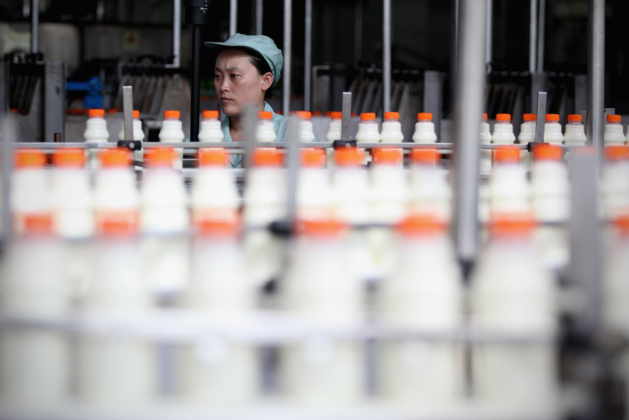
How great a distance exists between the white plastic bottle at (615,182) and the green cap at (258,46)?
5.48 ft

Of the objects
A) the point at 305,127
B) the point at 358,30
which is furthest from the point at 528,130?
the point at 358,30

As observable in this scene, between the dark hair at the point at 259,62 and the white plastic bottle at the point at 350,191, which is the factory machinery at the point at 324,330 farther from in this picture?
the dark hair at the point at 259,62

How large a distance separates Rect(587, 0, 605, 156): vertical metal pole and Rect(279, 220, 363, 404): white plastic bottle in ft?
3.30

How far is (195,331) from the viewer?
0.81 meters

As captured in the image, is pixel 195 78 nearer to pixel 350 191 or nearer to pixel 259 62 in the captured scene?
pixel 259 62

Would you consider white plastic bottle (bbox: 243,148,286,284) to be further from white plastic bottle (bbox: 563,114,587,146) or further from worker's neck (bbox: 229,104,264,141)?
worker's neck (bbox: 229,104,264,141)

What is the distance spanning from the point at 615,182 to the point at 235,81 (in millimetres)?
1747

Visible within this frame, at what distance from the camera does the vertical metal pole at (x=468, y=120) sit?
1.11 metres

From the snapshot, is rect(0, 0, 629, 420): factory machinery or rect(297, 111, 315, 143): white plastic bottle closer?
rect(0, 0, 629, 420): factory machinery

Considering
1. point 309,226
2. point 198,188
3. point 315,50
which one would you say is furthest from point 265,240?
point 315,50

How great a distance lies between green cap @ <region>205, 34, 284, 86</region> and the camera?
2797mm

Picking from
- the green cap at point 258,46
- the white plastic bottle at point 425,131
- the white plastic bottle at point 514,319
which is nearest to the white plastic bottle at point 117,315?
the white plastic bottle at point 514,319

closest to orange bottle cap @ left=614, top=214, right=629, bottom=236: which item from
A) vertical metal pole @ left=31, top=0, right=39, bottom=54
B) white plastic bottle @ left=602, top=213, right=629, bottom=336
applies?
white plastic bottle @ left=602, top=213, right=629, bottom=336

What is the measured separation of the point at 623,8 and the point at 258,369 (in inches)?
292
